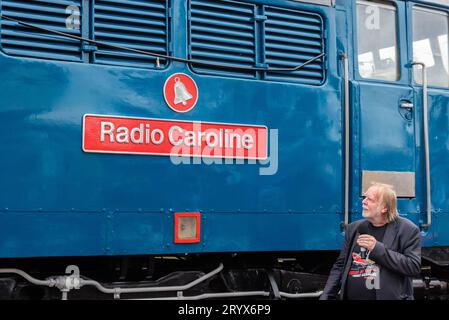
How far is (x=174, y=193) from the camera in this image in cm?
554

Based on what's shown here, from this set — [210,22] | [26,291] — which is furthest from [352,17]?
[26,291]

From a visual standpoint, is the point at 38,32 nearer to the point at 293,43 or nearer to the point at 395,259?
the point at 293,43

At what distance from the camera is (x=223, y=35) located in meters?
5.97

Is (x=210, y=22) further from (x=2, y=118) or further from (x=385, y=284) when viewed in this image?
(x=385, y=284)

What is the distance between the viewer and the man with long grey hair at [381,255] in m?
4.20

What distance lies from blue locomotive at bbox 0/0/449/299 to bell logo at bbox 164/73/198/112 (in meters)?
0.01

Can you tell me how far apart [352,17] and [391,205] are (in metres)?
2.81

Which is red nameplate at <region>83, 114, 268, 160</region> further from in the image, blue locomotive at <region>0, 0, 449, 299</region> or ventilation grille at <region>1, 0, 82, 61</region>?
ventilation grille at <region>1, 0, 82, 61</region>

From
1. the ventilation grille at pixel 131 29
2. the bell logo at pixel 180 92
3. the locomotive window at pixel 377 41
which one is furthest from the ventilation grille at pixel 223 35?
the locomotive window at pixel 377 41

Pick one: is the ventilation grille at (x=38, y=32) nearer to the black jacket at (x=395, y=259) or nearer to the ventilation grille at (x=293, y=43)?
the ventilation grille at (x=293, y=43)

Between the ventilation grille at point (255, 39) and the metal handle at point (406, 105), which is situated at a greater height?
the ventilation grille at point (255, 39)

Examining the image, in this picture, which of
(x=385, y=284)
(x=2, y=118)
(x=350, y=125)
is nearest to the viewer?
(x=385, y=284)

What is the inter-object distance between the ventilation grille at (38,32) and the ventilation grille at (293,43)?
Result: 1741 mm

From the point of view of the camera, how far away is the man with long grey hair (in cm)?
420
